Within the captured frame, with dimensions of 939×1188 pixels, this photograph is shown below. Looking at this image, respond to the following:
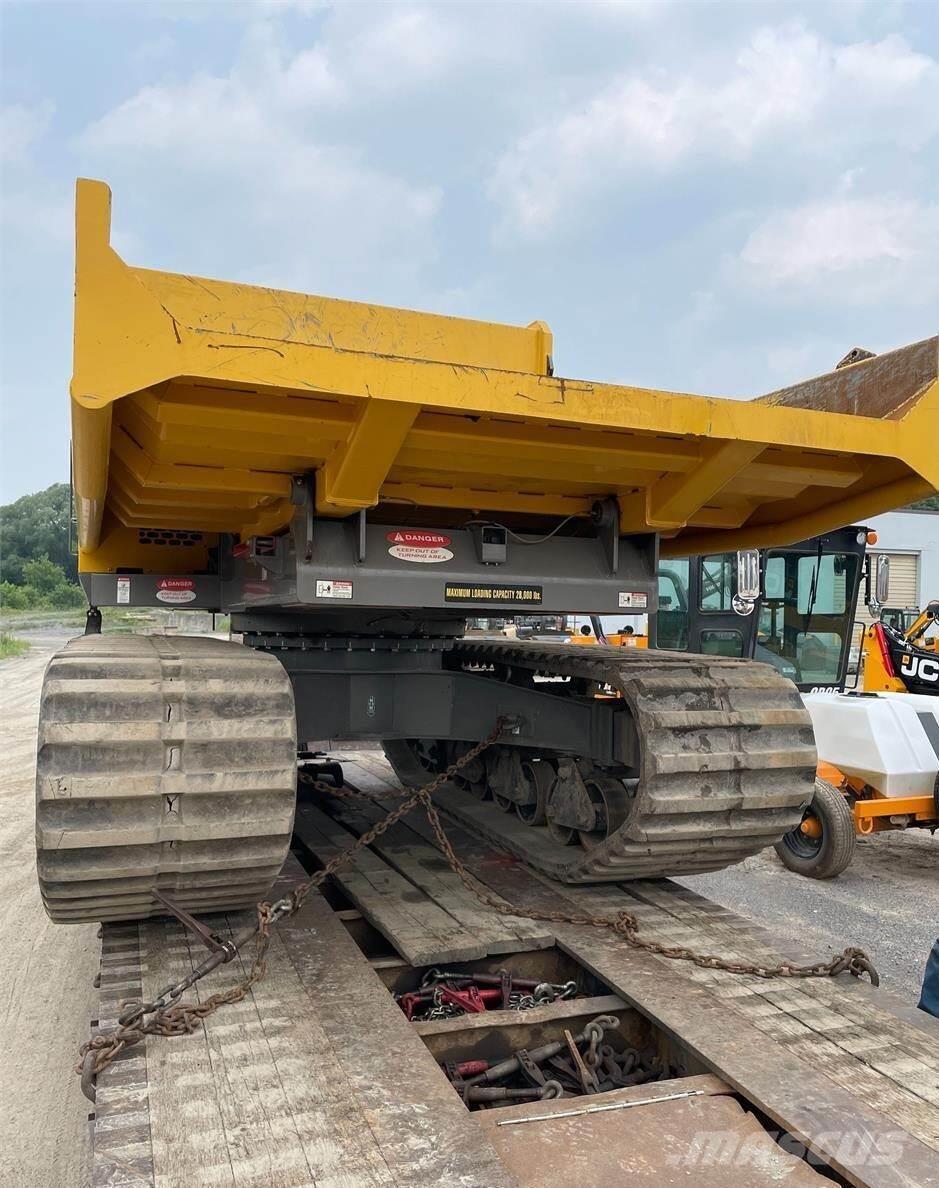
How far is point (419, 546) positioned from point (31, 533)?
88407mm

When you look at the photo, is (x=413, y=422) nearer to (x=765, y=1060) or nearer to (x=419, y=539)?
(x=419, y=539)

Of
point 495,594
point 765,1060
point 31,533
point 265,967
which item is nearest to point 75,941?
point 265,967

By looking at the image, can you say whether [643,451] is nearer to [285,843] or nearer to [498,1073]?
[285,843]

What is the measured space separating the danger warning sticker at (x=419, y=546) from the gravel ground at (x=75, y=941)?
6.43ft

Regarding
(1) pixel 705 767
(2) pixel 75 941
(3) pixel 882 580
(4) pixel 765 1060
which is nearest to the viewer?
(4) pixel 765 1060

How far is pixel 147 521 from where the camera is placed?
4371mm

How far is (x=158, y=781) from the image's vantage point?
9.46ft

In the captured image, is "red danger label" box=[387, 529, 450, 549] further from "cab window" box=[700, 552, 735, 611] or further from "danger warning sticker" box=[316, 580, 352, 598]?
"cab window" box=[700, 552, 735, 611]

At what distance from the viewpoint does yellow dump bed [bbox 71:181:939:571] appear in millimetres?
2436

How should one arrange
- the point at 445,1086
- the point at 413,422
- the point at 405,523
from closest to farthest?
the point at 445,1086
the point at 413,422
the point at 405,523

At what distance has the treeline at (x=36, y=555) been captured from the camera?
2325 inches

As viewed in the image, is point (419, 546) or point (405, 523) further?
point (405, 523)

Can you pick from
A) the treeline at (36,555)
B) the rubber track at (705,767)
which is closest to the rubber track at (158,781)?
the rubber track at (705,767)

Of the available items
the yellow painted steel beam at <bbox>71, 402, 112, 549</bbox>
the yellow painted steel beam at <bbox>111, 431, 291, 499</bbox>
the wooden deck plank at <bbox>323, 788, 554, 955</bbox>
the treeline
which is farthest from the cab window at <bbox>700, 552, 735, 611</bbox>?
the treeline
